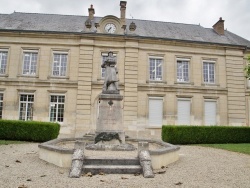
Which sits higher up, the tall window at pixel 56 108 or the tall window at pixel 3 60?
the tall window at pixel 3 60

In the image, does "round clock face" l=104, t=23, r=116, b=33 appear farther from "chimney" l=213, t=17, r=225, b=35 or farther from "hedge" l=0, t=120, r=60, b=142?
"chimney" l=213, t=17, r=225, b=35

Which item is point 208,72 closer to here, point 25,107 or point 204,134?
point 204,134

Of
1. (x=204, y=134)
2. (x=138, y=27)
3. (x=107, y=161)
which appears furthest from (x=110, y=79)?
(x=138, y=27)

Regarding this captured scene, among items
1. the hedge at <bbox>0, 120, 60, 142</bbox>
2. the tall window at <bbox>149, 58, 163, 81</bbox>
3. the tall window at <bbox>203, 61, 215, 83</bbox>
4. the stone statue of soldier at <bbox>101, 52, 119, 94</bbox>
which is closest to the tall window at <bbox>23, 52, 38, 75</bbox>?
the hedge at <bbox>0, 120, 60, 142</bbox>

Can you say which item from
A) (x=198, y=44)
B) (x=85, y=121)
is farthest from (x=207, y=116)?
(x=85, y=121)

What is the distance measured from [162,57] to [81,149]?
1411 centimetres

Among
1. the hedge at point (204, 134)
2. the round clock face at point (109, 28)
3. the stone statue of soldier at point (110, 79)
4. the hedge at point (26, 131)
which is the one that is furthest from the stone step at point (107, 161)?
the round clock face at point (109, 28)

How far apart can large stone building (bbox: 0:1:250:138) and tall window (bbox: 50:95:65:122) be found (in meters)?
0.07

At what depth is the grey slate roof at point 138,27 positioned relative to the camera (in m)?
19.4

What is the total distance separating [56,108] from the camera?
59.0 ft

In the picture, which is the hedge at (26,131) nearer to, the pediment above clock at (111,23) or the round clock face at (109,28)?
the pediment above clock at (111,23)

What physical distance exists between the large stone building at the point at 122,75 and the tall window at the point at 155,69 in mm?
80

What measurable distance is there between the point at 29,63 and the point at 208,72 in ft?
47.3

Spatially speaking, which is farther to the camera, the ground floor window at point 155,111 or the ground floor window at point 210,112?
the ground floor window at point 210,112
